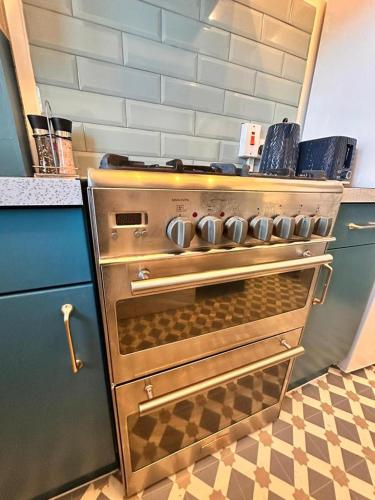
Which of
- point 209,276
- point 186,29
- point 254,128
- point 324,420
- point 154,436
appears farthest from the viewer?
point 254,128

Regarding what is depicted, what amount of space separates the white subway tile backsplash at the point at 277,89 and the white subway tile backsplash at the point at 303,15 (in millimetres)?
234

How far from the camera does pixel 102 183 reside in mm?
364

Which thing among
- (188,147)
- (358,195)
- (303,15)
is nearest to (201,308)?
(358,195)

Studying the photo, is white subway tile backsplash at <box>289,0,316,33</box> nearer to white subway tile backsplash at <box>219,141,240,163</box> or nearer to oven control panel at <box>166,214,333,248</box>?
white subway tile backsplash at <box>219,141,240,163</box>

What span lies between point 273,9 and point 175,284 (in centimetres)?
131

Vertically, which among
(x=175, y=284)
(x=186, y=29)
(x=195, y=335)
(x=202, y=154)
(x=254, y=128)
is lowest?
(x=195, y=335)

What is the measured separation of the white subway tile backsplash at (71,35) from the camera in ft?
2.24

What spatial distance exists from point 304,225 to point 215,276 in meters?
0.27

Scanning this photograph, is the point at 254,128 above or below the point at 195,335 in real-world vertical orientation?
above

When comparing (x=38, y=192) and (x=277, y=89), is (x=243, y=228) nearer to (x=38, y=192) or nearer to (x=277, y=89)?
(x=38, y=192)

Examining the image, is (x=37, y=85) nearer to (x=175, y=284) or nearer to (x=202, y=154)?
(x=202, y=154)

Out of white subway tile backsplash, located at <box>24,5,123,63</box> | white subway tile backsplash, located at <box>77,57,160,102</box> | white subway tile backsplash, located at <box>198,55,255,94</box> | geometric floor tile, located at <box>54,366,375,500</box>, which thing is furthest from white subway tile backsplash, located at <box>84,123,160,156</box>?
geometric floor tile, located at <box>54,366,375,500</box>

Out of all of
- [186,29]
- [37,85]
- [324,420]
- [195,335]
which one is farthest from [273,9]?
[324,420]

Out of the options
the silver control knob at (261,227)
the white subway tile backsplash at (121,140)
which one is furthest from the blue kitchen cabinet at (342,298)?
the white subway tile backsplash at (121,140)
